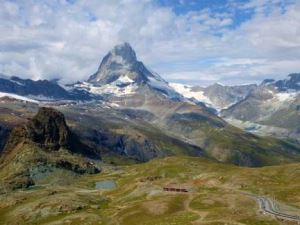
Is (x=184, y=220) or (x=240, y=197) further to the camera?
(x=240, y=197)

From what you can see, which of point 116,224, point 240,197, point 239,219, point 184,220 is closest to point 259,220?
point 239,219

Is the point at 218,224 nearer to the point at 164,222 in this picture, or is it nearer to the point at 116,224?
the point at 164,222

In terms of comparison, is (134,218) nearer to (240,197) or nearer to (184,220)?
(184,220)

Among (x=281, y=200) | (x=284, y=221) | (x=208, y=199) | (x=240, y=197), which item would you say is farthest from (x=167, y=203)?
(x=284, y=221)

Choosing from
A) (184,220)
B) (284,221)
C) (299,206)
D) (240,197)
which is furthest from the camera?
(240,197)

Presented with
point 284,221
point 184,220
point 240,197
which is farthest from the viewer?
point 240,197

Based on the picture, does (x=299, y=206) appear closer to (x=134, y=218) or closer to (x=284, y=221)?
(x=284, y=221)

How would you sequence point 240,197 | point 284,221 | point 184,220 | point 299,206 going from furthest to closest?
point 240,197 < point 299,206 < point 184,220 < point 284,221

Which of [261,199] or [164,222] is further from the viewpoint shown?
A: [261,199]
